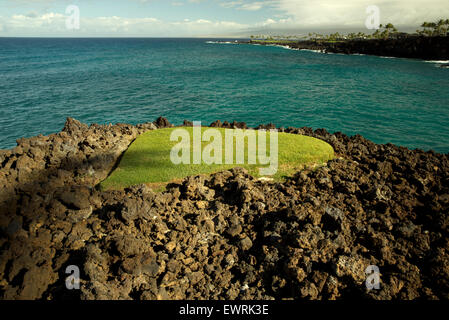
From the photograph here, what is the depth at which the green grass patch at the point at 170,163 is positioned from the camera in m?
14.0

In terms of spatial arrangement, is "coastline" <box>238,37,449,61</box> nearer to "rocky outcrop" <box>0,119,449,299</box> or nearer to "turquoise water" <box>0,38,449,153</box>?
"turquoise water" <box>0,38,449,153</box>

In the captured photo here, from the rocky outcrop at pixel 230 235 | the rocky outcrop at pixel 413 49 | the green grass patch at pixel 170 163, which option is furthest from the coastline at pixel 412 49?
the rocky outcrop at pixel 230 235

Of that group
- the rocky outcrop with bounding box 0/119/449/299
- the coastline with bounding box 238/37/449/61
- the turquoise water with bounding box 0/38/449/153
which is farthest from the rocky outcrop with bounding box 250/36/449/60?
the rocky outcrop with bounding box 0/119/449/299

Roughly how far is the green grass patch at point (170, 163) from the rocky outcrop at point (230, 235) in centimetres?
92

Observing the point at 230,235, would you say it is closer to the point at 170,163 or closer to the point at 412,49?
the point at 170,163

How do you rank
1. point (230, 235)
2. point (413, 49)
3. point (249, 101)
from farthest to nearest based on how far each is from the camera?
point (413, 49), point (249, 101), point (230, 235)

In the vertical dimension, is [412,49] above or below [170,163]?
above

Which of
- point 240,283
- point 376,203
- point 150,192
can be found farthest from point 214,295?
point 376,203

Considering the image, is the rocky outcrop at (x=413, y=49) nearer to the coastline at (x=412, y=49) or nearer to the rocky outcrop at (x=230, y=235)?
the coastline at (x=412, y=49)

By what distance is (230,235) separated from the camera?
1014cm

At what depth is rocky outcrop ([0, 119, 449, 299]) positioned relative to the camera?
8023 mm

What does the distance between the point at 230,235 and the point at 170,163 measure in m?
6.79

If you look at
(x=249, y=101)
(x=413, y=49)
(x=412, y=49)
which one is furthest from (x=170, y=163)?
(x=412, y=49)
